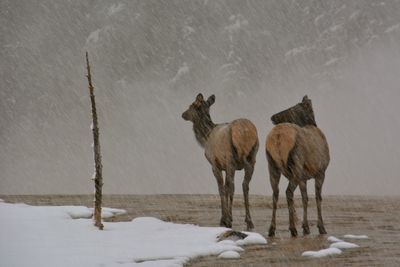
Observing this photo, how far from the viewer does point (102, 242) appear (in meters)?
12.4

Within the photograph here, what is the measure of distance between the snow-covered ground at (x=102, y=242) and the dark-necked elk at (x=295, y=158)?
4.82 feet

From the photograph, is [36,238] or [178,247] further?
[36,238]

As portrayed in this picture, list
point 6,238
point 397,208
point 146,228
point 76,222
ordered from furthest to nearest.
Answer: point 397,208 → point 76,222 → point 146,228 → point 6,238

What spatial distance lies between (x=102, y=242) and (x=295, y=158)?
434 cm

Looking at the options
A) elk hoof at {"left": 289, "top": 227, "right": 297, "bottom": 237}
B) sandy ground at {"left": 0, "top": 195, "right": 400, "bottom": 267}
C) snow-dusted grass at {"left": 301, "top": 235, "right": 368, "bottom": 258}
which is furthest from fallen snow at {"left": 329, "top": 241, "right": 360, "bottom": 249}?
elk hoof at {"left": 289, "top": 227, "right": 297, "bottom": 237}

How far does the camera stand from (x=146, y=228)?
1480 centimetres

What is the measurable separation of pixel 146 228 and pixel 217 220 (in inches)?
103

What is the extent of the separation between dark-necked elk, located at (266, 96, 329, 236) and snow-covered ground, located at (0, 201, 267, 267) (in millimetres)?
1469

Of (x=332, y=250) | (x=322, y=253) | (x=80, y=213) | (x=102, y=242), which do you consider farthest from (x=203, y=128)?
(x=322, y=253)

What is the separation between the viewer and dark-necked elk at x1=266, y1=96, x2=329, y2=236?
1287 cm

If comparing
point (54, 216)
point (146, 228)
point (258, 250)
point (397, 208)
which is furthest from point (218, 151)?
point (397, 208)

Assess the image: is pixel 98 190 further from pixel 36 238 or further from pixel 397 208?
pixel 397 208

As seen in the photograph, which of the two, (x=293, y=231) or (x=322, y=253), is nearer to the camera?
(x=322, y=253)

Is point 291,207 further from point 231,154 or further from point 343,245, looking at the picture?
point 231,154
